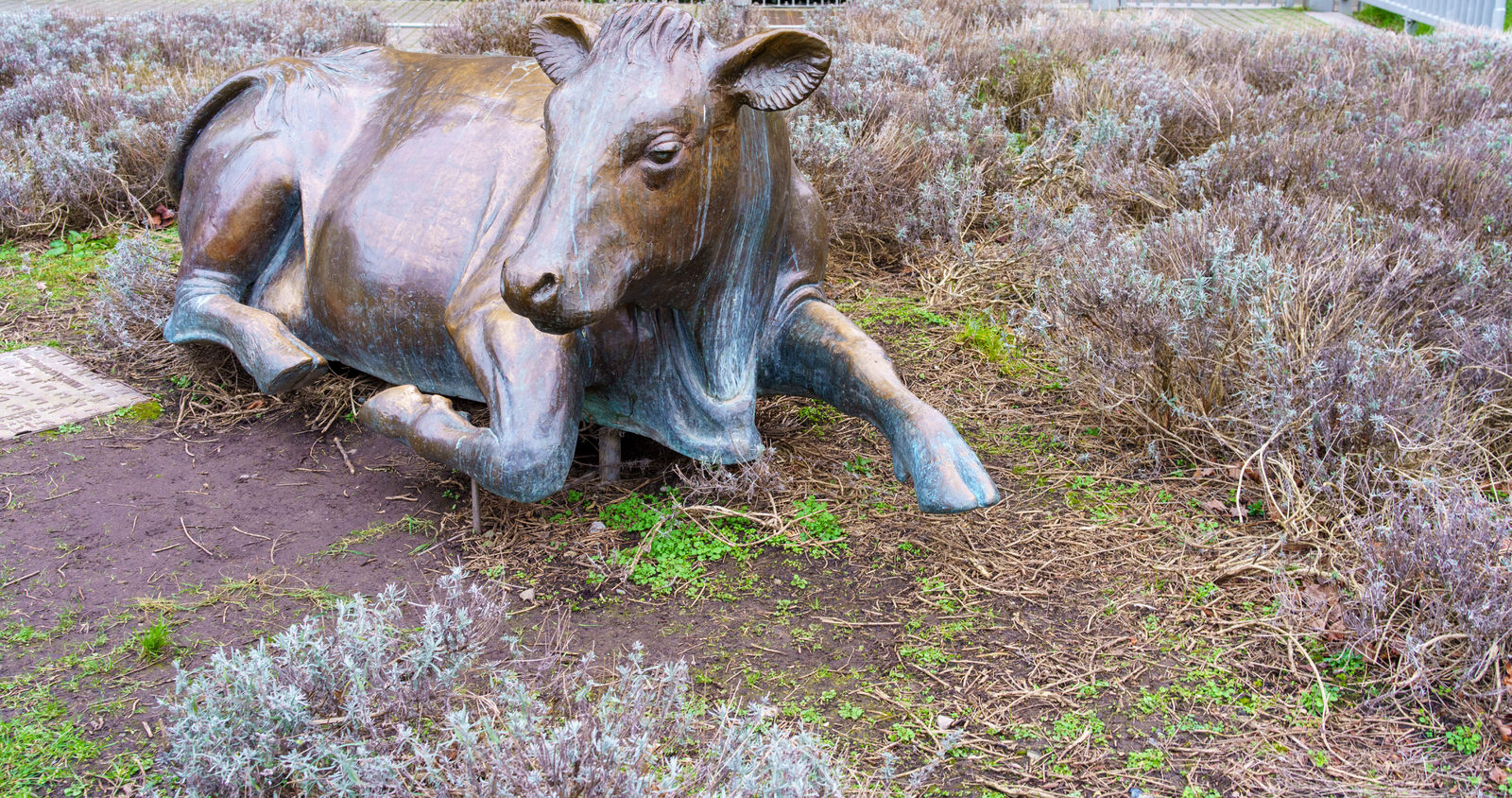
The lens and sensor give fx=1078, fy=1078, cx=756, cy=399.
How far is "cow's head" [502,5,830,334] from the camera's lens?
99.0 inches

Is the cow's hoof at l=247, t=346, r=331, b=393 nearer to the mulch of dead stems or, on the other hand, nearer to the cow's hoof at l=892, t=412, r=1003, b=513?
the mulch of dead stems

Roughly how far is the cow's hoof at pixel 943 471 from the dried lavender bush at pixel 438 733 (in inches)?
29.0

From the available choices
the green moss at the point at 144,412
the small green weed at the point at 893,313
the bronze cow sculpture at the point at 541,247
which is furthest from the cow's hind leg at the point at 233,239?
the small green weed at the point at 893,313

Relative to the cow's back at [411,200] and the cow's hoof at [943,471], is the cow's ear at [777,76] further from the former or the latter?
the cow's hoof at [943,471]

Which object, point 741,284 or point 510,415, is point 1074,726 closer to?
point 741,284

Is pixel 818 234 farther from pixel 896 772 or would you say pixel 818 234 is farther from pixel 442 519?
pixel 896 772

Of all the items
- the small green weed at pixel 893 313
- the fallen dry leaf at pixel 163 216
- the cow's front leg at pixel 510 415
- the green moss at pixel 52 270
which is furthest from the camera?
the fallen dry leaf at pixel 163 216

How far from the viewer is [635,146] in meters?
2.54

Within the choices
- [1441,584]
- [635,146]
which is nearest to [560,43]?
[635,146]

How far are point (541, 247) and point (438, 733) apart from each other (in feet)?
3.69

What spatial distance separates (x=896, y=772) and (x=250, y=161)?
307 centimetres

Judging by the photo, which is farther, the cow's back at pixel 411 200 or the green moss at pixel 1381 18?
the green moss at pixel 1381 18

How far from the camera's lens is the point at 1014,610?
2.99 metres

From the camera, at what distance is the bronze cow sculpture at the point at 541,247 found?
2.58 metres
